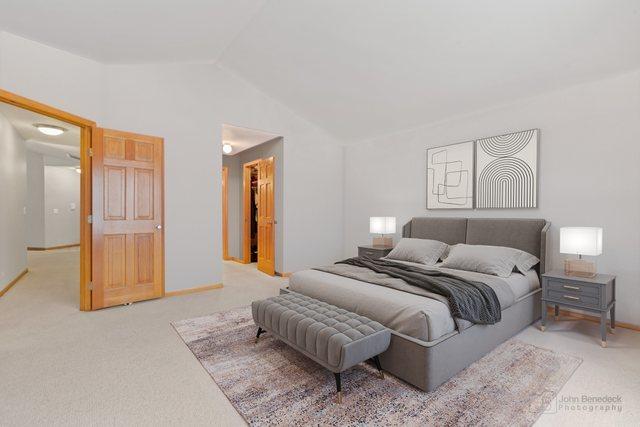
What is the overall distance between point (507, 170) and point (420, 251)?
146 centimetres

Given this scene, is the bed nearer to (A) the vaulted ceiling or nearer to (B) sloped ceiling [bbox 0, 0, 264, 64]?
(A) the vaulted ceiling

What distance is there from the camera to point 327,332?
203cm

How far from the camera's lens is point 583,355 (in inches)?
102

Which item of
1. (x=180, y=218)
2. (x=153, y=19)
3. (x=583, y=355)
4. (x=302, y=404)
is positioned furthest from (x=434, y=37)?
(x=180, y=218)

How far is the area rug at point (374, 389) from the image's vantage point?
1810mm

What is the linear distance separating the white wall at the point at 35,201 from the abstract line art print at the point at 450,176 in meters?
9.75

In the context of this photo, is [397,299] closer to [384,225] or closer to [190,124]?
[384,225]

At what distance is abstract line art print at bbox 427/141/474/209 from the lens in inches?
170

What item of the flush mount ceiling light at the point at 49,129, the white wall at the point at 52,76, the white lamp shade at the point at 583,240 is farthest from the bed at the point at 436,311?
the flush mount ceiling light at the point at 49,129

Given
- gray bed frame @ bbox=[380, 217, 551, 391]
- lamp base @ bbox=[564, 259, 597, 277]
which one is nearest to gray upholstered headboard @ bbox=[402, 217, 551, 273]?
gray bed frame @ bbox=[380, 217, 551, 391]

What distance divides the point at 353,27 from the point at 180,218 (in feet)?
10.7

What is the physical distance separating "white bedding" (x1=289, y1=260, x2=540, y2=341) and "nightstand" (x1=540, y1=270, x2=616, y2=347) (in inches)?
8.1

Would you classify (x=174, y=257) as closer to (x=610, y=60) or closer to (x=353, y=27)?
(x=353, y=27)

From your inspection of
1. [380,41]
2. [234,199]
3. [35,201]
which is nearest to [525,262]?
[380,41]
